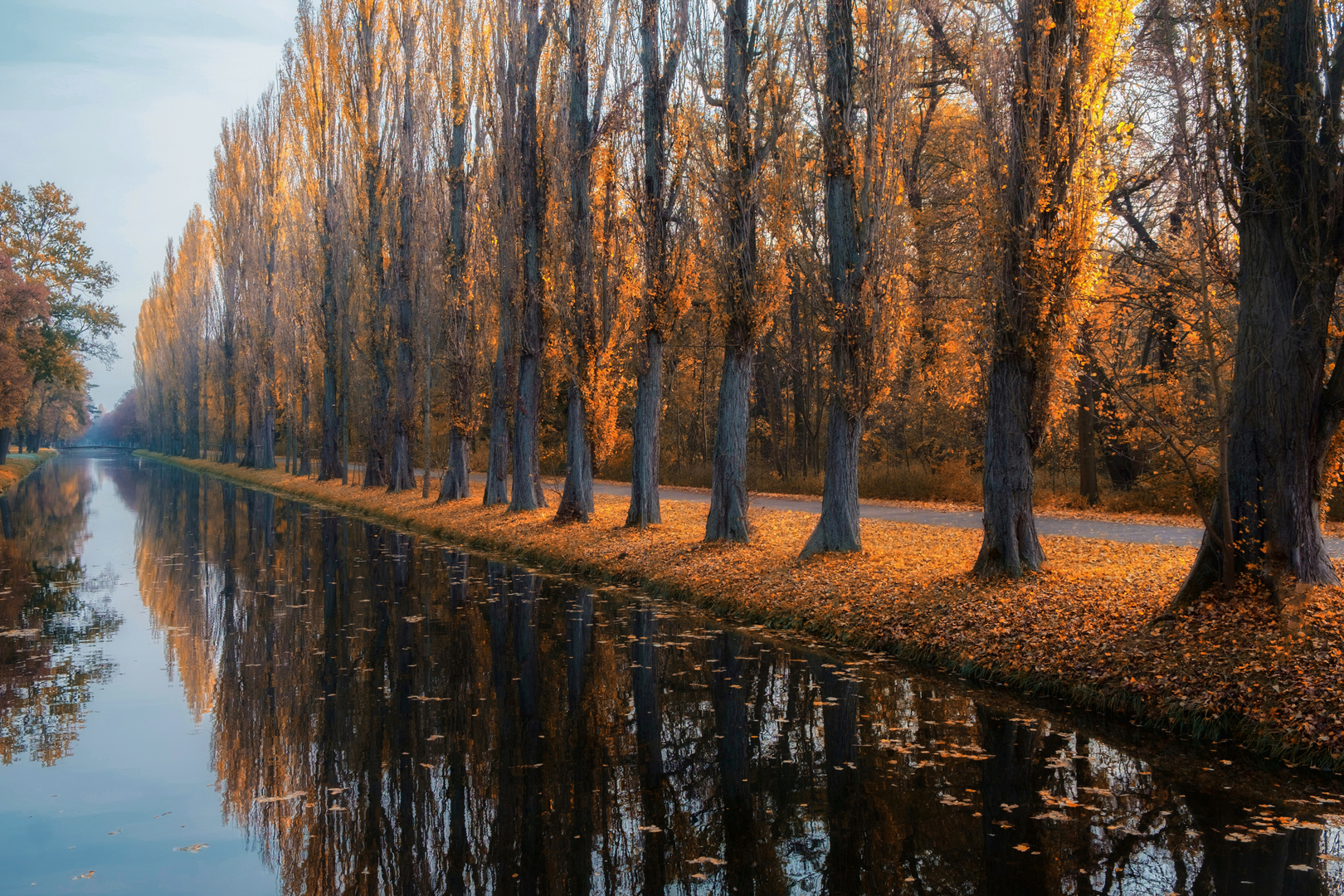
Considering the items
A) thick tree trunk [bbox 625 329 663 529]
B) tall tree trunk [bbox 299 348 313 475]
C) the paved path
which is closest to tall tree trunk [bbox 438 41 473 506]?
the paved path

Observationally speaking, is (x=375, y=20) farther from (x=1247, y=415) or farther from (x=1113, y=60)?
(x=1247, y=415)

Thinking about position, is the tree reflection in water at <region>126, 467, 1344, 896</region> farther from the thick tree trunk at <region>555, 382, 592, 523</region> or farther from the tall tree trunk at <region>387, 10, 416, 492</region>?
the tall tree trunk at <region>387, 10, 416, 492</region>

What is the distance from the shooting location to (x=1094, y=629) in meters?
8.14

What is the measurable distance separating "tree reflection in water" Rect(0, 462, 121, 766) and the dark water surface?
47 millimetres

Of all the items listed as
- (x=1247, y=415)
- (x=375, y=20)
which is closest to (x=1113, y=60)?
(x=1247, y=415)

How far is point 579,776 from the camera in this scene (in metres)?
5.70

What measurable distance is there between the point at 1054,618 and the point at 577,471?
11.7m

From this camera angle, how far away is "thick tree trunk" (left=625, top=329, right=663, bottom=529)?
1664 cm

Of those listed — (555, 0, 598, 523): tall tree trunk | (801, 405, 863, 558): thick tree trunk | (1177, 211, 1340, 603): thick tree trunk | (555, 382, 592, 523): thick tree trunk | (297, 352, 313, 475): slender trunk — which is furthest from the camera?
(297, 352, 313, 475): slender trunk

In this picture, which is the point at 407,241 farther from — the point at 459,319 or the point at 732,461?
the point at 732,461

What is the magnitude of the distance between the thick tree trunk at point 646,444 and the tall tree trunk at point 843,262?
15.1 feet

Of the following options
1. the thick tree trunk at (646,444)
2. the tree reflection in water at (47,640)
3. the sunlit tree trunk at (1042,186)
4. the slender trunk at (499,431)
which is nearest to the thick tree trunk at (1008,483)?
the sunlit tree trunk at (1042,186)

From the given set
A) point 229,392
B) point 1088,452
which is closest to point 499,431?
point 1088,452

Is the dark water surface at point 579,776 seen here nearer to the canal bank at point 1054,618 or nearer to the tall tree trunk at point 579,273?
the canal bank at point 1054,618
